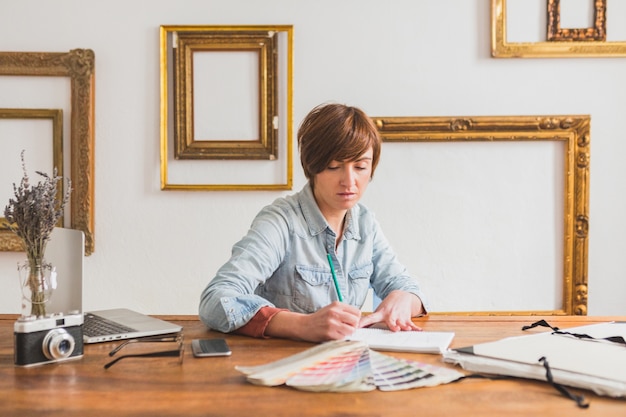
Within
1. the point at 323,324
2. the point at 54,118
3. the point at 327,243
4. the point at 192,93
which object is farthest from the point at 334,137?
the point at 54,118

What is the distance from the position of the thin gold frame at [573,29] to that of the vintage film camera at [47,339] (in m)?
2.22

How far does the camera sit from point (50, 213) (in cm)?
139

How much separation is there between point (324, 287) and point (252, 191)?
3.09 ft

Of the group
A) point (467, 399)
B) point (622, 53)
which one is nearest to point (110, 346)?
point (467, 399)

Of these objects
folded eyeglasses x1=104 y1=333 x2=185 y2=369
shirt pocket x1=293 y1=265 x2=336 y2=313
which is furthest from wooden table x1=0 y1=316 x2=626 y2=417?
shirt pocket x1=293 y1=265 x2=336 y2=313

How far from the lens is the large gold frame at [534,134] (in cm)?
289

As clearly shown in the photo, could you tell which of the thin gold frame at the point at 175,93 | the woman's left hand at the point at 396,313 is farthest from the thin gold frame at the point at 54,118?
the woman's left hand at the point at 396,313

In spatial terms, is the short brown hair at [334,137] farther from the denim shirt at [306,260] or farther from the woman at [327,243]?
the denim shirt at [306,260]

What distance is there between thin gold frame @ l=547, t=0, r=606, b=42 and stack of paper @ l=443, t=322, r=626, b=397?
1.68 m

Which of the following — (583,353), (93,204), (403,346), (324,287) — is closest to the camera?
(583,353)

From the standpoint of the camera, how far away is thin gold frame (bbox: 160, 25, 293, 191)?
9.37 ft

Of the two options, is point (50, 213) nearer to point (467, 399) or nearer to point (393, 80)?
point (467, 399)

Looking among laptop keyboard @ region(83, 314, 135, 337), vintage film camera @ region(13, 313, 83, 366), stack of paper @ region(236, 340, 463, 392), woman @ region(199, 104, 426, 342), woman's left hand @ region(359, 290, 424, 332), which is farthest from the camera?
woman @ region(199, 104, 426, 342)

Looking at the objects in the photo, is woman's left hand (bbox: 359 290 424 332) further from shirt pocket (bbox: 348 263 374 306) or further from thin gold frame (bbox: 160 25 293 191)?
thin gold frame (bbox: 160 25 293 191)
